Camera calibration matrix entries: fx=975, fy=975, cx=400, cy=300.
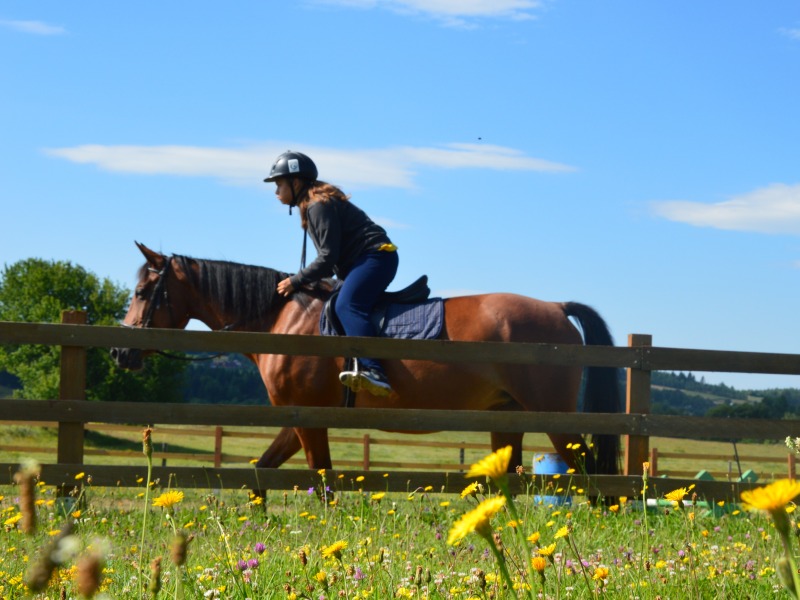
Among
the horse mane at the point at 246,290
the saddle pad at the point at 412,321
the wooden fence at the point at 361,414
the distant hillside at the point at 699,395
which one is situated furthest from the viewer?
the distant hillside at the point at 699,395

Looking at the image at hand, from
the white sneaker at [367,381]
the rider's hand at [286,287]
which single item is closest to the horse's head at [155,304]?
the rider's hand at [286,287]

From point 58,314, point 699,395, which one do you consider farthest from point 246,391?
point 699,395

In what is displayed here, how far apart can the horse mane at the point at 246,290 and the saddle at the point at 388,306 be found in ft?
1.52

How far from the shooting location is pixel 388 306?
7.75 meters

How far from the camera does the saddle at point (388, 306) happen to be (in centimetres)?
763

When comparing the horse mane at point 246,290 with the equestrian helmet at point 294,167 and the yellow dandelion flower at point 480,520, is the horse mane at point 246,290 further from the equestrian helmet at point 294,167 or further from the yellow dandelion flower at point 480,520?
the yellow dandelion flower at point 480,520

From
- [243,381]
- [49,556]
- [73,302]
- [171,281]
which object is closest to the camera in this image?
[49,556]

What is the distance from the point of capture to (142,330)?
7031mm

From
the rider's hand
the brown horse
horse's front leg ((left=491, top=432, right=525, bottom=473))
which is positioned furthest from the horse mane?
horse's front leg ((left=491, top=432, right=525, bottom=473))

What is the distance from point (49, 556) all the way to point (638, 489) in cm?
671

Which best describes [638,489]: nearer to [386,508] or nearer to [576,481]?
[576,481]

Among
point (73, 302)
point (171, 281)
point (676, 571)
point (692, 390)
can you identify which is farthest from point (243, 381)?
point (676, 571)

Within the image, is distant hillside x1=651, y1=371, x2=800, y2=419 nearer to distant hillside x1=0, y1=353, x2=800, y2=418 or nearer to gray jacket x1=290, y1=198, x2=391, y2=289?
distant hillside x1=0, y1=353, x2=800, y2=418

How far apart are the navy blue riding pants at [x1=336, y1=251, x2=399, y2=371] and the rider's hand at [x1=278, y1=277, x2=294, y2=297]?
0.58 metres
